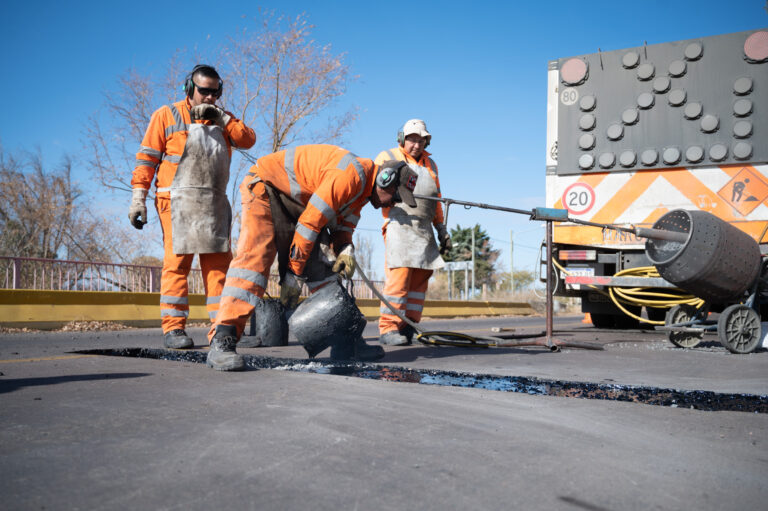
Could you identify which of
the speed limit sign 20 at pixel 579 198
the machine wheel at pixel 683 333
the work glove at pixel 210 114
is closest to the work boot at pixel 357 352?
the work glove at pixel 210 114

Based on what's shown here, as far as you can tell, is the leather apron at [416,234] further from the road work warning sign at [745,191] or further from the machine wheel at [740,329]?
the road work warning sign at [745,191]

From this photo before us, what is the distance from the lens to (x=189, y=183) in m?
4.96

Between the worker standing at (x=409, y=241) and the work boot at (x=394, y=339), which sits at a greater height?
the worker standing at (x=409, y=241)

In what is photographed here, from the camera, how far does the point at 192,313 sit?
379 inches

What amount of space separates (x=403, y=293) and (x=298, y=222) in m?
2.32

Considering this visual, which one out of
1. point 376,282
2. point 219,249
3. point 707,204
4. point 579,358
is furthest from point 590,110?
point 376,282

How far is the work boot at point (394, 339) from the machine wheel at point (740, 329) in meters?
2.62

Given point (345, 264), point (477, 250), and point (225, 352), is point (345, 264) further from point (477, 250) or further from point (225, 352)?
point (477, 250)

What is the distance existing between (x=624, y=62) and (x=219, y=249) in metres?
5.16

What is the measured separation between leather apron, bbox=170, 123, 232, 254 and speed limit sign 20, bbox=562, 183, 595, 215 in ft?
14.0

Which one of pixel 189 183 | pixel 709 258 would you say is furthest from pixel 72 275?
pixel 709 258

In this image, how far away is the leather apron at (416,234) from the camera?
589 cm

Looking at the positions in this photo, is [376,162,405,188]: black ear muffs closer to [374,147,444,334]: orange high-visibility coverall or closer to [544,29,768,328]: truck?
[374,147,444,334]: orange high-visibility coverall

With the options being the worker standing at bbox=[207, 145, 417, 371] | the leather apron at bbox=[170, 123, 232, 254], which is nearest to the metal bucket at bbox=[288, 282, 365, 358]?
the worker standing at bbox=[207, 145, 417, 371]
